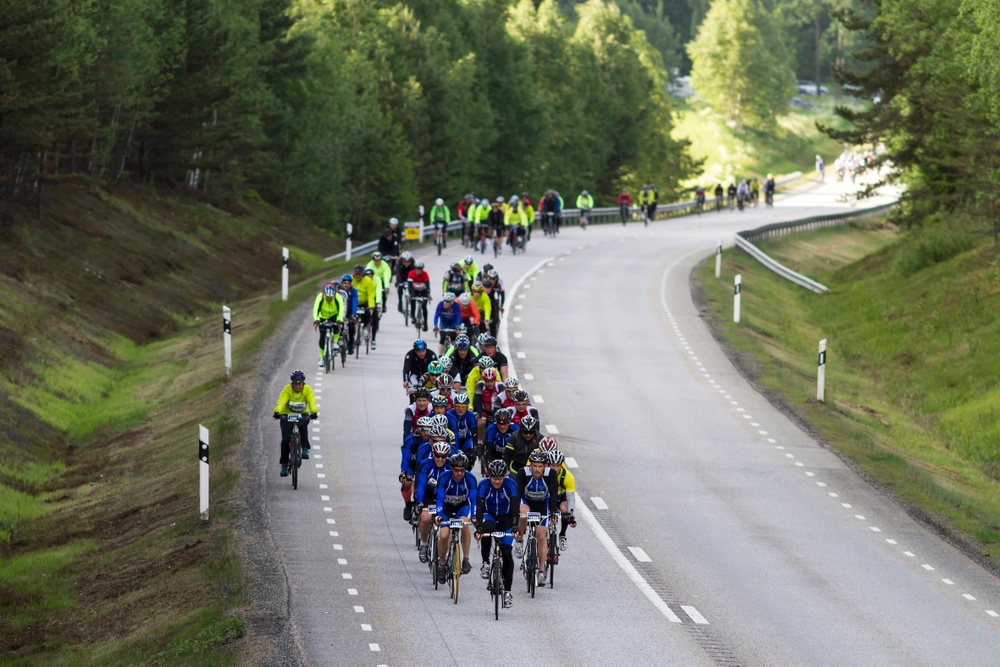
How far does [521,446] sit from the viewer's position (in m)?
18.5

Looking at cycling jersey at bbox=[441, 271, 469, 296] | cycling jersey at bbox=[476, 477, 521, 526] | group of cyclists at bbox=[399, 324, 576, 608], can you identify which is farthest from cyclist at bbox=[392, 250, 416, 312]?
cycling jersey at bbox=[476, 477, 521, 526]

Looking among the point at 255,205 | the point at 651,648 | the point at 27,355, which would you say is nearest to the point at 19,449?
the point at 27,355

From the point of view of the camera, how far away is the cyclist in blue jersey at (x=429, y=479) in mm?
17073

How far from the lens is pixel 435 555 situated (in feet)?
57.6

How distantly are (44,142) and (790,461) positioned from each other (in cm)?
2084

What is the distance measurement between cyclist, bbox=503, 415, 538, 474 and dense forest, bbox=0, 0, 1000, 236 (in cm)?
2202

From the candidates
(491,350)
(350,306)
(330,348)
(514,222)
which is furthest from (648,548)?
(514,222)

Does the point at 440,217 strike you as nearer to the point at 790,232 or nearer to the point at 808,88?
the point at 790,232

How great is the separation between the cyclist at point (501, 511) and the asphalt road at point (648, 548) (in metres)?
0.48

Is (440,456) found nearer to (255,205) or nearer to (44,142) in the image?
(44,142)

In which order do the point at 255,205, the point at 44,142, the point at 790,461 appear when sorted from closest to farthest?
the point at 790,461, the point at 44,142, the point at 255,205

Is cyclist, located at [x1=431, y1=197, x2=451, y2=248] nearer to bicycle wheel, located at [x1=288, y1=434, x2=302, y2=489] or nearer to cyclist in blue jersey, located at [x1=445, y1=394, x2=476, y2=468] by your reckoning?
bicycle wheel, located at [x1=288, y1=434, x2=302, y2=489]

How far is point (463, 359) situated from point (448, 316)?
531 centimetres

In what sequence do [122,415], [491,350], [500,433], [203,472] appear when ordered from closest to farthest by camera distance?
[500,433] → [203,472] → [491,350] → [122,415]
